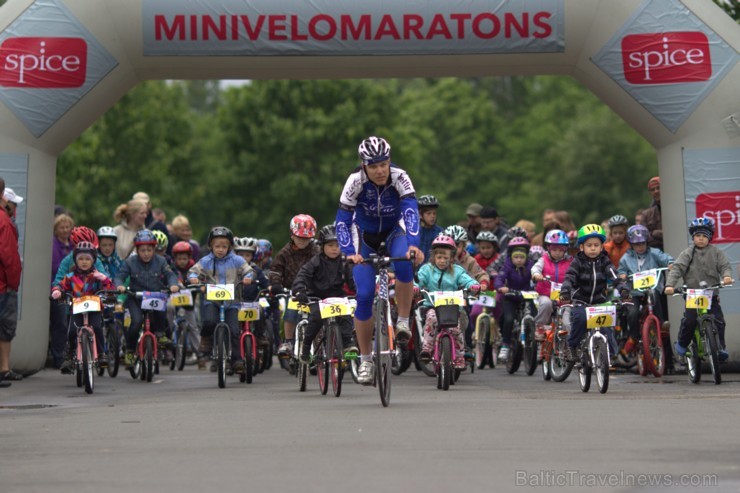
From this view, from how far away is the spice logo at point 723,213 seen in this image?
1802cm

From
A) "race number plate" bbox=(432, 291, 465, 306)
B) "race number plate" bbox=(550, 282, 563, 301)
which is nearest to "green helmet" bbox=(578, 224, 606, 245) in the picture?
"race number plate" bbox=(550, 282, 563, 301)

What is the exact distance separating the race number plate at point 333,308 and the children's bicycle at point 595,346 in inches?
91.8

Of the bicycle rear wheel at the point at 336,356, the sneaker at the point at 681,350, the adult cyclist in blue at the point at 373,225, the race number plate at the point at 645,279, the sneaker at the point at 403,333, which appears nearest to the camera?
the adult cyclist in blue at the point at 373,225

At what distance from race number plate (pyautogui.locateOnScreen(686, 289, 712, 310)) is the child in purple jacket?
3.17 metres

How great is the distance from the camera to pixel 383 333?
13.2m

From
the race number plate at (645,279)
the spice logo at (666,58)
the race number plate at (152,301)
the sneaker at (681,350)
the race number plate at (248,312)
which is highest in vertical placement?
the spice logo at (666,58)

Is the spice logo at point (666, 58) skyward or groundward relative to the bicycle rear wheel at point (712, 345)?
skyward

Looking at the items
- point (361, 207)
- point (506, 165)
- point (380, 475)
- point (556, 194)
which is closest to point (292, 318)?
point (361, 207)

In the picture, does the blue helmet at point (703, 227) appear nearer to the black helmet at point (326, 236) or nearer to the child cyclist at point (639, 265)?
the child cyclist at point (639, 265)

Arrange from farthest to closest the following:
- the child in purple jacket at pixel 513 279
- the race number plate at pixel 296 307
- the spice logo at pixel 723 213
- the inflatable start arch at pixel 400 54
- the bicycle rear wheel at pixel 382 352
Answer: the child in purple jacket at pixel 513 279 → the inflatable start arch at pixel 400 54 → the spice logo at pixel 723 213 → the race number plate at pixel 296 307 → the bicycle rear wheel at pixel 382 352

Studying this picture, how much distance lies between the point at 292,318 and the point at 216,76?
3.27 m

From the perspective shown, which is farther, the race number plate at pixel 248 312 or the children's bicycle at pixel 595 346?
the race number plate at pixel 248 312

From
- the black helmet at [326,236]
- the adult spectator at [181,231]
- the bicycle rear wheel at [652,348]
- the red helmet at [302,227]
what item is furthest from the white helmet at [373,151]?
the adult spectator at [181,231]

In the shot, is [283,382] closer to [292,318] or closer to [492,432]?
[292,318]
